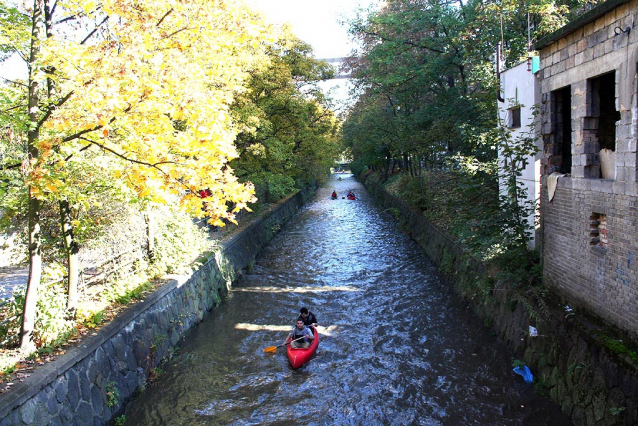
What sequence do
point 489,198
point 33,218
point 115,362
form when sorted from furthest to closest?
point 489,198 < point 115,362 < point 33,218

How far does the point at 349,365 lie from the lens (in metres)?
10.6

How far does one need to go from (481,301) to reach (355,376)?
450 centimetres

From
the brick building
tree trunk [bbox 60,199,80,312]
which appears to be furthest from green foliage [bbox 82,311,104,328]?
the brick building

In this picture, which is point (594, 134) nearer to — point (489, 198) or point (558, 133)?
point (558, 133)

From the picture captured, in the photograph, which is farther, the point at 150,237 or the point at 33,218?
the point at 150,237

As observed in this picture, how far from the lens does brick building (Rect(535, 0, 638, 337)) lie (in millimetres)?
6996

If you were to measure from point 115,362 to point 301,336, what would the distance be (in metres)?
4.29

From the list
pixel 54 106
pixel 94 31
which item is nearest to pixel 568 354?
pixel 54 106

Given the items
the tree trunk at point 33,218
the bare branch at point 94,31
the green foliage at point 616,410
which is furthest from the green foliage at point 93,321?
the green foliage at point 616,410

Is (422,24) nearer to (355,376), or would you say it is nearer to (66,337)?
(355,376)

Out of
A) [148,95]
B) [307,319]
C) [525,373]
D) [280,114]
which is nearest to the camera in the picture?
[148,95]

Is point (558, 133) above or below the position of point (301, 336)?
above

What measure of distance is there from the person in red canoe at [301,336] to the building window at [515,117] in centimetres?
824

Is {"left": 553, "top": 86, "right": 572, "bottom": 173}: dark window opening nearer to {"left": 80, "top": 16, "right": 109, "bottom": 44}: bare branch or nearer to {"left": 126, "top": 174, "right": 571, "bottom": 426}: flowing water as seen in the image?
{"left": 126, "top": 174, "right": 571, "bottom": 426}: flowing water
